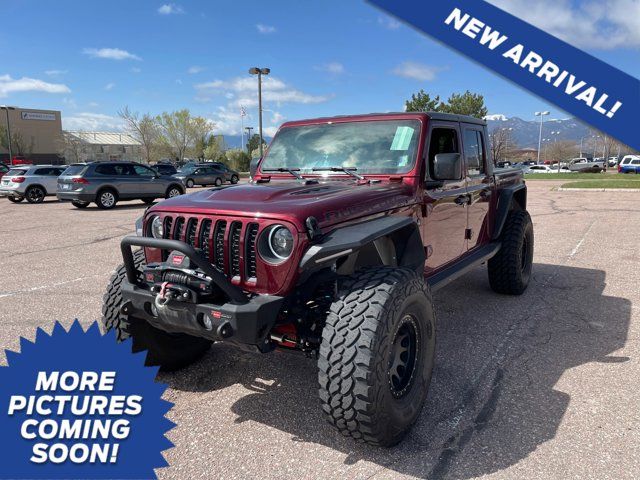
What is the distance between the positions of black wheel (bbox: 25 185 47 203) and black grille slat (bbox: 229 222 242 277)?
62.9 feet

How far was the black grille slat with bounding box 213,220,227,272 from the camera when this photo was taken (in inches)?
110

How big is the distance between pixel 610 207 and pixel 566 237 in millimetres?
6377

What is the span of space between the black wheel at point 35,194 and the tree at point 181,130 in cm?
5508

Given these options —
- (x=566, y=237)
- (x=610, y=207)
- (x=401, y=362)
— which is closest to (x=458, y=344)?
(x=401, y=362)

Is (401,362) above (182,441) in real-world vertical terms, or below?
above

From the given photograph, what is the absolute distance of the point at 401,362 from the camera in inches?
113

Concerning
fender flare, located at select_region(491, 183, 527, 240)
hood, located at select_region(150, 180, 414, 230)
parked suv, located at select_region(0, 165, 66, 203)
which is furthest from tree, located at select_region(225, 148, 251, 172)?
hood, located at select_region(150, 180, 414, 230)

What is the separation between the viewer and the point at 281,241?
2.68 m

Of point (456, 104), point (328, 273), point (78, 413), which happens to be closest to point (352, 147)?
point (328, 273)

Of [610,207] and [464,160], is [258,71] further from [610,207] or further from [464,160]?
[464,160]

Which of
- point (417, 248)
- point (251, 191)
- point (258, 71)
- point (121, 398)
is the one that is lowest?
point (121, 398)

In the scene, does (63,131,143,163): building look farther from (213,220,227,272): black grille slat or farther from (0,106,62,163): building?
(213,220,227,272): black grille slat

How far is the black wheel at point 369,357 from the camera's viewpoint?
2.44m

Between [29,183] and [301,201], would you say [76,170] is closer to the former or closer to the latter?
[29,183]
